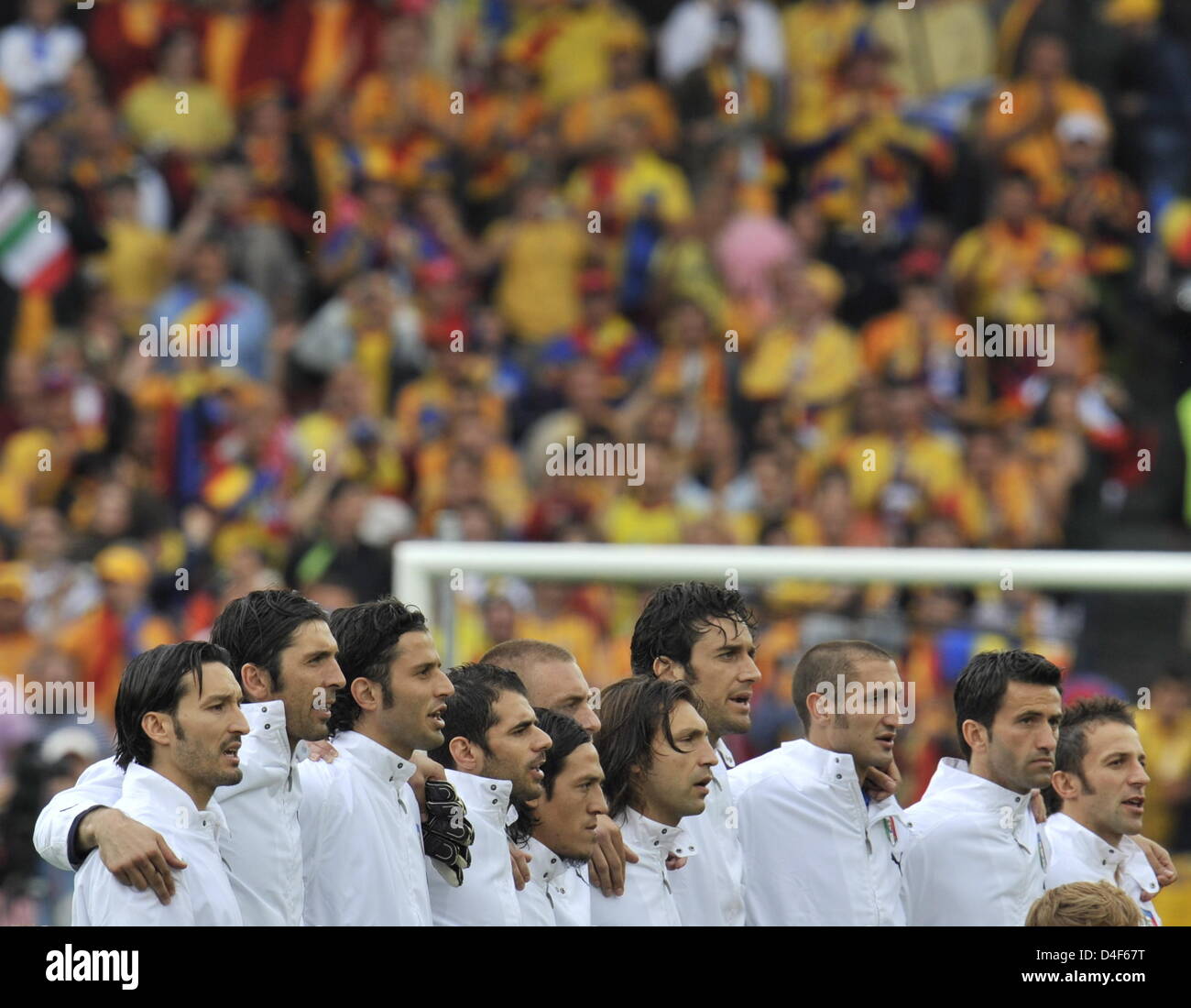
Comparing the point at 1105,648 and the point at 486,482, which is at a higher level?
the point at 486,482

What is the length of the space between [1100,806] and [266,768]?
76.2 inches

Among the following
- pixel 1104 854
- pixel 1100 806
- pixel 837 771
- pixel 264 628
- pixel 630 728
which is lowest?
pixel 1104 854

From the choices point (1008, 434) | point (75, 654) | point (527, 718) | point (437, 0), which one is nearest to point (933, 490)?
point (1008, 434)

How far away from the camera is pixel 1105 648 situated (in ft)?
26.8

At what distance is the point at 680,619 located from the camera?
5.45 meters

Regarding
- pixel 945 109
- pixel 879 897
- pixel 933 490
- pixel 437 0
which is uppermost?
pixel 437 0

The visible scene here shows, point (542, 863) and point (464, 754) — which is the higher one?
point (464, 754)

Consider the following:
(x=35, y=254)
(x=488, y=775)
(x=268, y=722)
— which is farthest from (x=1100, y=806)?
(x=35, y=254)

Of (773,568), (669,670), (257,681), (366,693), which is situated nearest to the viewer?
(257,681)

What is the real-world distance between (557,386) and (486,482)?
0.98 m

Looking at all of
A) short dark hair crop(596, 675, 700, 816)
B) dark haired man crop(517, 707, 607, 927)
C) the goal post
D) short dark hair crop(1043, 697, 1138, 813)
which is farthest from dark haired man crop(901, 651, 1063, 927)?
the goal post

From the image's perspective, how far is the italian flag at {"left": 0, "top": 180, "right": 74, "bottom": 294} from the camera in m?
Result: 12.1

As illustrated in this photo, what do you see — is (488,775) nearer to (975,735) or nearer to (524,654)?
(524,654)

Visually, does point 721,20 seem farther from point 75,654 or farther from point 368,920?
point 368,920
